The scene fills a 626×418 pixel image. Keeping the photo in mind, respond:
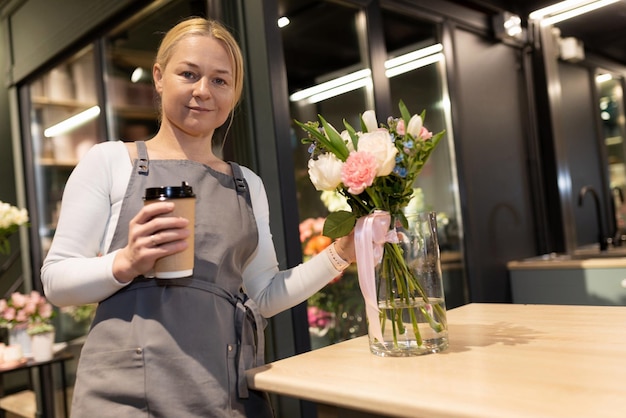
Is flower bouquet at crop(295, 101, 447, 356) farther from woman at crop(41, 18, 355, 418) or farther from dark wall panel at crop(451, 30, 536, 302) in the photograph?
dark wall panel at crop(451, 30, 536, 302)

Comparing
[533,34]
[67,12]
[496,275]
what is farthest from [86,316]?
[533,34]

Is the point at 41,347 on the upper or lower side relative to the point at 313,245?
lower

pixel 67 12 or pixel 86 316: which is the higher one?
pixel 67 12

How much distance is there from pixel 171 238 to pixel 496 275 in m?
2.84

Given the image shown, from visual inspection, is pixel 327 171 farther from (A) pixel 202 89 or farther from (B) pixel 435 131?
(B) pixel 435 131

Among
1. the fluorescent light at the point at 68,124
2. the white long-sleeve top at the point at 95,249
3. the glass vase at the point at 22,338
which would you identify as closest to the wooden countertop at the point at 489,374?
the white long-sleeve top at the point at 95,249

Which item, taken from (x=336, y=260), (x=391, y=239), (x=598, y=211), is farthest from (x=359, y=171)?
(x=598, y=211)

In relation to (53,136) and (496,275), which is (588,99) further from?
(53,136)

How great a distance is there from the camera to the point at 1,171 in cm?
415

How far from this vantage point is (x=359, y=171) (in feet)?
3.68

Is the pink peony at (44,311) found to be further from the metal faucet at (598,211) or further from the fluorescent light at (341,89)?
the metal faucet at (598,211)

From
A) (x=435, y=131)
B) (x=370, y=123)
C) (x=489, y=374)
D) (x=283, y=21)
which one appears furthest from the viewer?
(x=435, y=131)

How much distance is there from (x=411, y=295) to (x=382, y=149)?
0.30 metres

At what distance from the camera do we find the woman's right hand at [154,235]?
103cm
